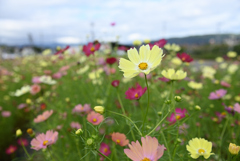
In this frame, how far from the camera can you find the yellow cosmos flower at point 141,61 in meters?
0.49

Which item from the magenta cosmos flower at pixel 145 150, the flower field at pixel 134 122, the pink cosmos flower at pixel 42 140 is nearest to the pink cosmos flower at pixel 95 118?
the flower field at pixel 134 122

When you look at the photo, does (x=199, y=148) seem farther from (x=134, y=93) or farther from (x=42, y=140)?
(x=42, y=140)

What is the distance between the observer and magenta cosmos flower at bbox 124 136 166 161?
44cm

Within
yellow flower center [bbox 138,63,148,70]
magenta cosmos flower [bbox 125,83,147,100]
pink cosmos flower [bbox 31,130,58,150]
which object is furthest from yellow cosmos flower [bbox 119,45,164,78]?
pink cosmos flower [bbox 31,130,58,150]

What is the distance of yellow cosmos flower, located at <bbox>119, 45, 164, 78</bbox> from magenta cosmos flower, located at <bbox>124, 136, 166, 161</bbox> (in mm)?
185

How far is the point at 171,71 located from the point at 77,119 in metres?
1.12

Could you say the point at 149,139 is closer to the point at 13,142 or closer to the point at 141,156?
the point at 141,156

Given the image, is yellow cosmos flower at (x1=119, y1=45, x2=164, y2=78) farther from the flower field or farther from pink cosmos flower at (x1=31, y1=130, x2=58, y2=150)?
pink cosmos flower at (x1=31, y1=130, x2=58, y2=150)

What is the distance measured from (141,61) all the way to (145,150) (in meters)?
0.27

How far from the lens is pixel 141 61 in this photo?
551 millimetres

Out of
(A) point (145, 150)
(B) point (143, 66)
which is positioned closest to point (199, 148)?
(A) point (145, 150)

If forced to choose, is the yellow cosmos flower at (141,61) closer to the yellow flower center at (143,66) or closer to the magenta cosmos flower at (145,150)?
the yellow flower center at (143,66)

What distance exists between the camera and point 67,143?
138cm

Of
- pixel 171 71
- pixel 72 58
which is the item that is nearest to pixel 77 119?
pixel 171 71
